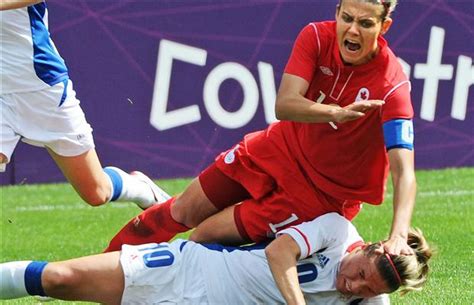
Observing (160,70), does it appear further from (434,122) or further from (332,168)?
(332,168)

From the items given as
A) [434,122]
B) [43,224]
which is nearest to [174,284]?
[43,224]

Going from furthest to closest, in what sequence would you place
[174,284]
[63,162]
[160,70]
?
[160,70], [63,162], [174,284]

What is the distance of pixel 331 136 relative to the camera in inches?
245

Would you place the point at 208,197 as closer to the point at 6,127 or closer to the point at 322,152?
the point at 322,152

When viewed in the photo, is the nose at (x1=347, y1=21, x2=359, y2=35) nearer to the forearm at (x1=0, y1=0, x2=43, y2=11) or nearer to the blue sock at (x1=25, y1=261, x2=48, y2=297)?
the forearm at (x1=0, y1=0, x2=43, y2=11)

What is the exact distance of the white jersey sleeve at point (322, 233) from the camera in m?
5.82

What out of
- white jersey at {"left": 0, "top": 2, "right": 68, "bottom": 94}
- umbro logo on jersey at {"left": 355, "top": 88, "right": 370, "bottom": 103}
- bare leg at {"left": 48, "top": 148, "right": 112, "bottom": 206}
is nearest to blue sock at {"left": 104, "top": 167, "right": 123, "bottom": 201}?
bare leg at {"left": 48, "top": 148, "right": 112, "bottom": 206}

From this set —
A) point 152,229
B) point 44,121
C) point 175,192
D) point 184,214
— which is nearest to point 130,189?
point 152,229

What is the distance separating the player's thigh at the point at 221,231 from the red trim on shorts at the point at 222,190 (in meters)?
0.09

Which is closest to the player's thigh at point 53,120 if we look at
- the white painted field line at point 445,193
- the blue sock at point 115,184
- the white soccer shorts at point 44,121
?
the white soccer shorts at point 44,121

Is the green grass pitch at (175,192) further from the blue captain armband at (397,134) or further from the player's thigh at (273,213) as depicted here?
the blue captain armband at (397,134)

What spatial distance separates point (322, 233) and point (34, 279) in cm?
143

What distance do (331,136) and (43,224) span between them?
169 inches

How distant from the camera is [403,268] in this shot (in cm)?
563
